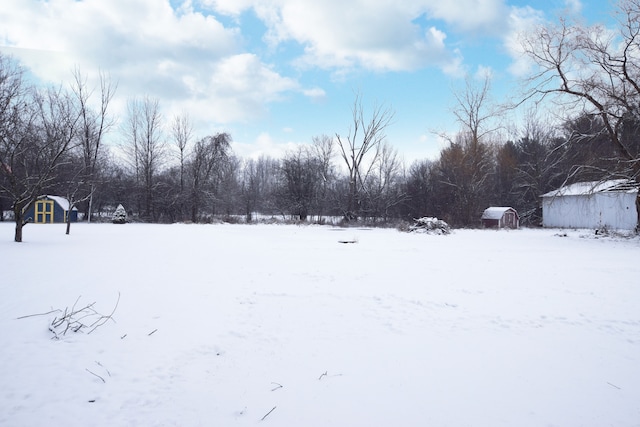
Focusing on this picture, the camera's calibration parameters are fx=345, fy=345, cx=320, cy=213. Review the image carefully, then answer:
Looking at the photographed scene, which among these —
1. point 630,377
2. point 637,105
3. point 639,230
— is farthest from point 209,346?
point 639,230

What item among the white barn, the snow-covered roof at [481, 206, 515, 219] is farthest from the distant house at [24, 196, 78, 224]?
the white barn

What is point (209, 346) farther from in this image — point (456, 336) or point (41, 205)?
point (41, 205)

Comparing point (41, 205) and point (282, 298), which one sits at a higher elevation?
point (41, 205)

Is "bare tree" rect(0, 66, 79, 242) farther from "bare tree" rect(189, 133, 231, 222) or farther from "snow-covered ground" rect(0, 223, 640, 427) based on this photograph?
"bare tree" rect(189, 133, 231, 222)

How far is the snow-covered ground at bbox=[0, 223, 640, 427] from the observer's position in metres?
2.99

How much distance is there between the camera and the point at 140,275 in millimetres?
6789

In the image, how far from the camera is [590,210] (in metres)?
28.0

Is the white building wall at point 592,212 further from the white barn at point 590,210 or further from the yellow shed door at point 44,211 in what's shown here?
the yellow shed door at point 44,211

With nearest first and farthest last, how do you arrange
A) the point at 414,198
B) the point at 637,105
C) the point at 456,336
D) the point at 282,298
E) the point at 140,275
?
the point at 456,336 < the point at 282,298 < the point at 140,275 < the point at 637,105 < the point at 414,198

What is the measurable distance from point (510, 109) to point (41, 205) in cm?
3169

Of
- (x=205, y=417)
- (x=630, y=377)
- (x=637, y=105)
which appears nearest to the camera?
(x=205, y=417)

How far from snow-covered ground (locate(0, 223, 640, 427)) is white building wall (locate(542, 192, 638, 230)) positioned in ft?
76.3

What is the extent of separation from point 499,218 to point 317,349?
28.0m

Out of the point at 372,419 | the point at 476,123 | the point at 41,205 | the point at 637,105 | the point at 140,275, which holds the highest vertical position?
the point at 476,123
